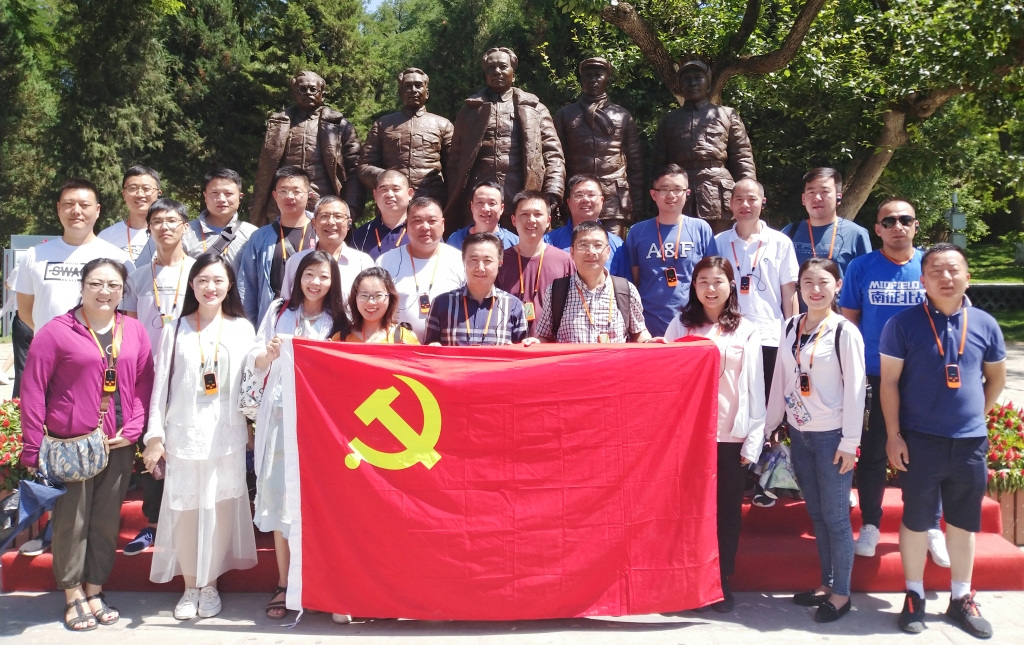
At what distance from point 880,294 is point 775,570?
5.03ft

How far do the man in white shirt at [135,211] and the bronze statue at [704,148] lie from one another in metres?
3.95

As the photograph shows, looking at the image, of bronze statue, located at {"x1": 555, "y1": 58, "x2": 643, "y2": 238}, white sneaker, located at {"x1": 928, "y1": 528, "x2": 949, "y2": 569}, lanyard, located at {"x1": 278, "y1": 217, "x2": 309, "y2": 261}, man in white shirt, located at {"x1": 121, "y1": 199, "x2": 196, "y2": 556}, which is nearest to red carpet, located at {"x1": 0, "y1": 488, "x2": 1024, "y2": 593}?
white sneaker, located at {"x1": 928, "y1": 528, "x2": 949, "y2": 569}

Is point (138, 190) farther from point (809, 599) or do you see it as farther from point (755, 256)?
point (809, 599)

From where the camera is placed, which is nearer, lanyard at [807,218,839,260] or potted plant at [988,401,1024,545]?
potted plant at [988,401,1024,545]

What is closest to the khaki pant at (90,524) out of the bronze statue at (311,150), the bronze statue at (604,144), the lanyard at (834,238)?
the bronze statue at (311,150)

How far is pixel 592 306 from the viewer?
4.32 metres

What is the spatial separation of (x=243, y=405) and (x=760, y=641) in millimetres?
2593

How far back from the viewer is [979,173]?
12.8 metres

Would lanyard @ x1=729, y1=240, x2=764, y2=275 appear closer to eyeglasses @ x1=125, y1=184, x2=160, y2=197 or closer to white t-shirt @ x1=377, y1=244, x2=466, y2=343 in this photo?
white t-shirt @ x1=377, y1=244, x2=466, y2=343

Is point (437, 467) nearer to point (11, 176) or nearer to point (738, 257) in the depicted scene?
point (738, 257)

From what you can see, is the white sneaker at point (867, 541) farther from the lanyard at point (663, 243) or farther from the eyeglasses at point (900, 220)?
the lanyard at point (663, 243)

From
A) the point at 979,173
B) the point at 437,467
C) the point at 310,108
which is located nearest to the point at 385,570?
the point at 437,467

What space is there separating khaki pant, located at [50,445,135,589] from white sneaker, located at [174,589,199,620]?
1.24 feet

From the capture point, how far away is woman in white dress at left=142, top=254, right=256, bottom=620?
3.92 m
